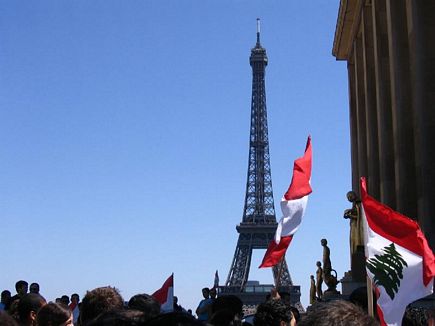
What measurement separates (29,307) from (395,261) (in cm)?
414

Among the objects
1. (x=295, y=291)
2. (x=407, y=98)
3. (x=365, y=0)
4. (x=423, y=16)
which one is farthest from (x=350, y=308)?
(x=295, y=291)

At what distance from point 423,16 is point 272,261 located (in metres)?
12.5

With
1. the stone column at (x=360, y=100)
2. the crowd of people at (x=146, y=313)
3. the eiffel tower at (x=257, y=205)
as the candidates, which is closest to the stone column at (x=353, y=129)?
the stone column at (x=360, y=100)

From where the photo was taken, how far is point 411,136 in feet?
84.2

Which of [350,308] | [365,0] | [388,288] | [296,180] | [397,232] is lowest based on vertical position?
[350,308]

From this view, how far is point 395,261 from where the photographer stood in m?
9.42

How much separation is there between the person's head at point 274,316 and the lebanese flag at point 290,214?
20.3 feet

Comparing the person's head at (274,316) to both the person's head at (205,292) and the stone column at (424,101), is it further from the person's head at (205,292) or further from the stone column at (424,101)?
the stone column at (424,101)

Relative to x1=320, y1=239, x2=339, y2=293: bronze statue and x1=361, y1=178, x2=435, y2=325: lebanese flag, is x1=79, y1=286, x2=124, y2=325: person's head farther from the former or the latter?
x1=320, y1=239, x2=339, y2=293: bronze statue

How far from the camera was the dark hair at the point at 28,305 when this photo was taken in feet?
28.5

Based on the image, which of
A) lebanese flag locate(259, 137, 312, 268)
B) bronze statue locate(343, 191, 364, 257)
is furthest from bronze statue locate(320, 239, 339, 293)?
lebanese flag locate(259, 137, 312, 268)

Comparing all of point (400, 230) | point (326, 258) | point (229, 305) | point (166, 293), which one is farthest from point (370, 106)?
point (229, 305)

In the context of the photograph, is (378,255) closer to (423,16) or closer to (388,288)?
(388,288)

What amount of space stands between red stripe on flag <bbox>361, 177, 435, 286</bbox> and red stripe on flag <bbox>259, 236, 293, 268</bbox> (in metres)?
4.07
